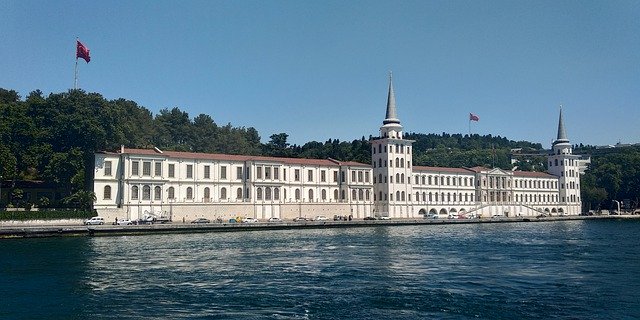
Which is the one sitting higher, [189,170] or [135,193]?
[189,170]

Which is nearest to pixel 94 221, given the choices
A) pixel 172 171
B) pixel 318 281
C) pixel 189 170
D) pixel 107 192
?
pixel 107 192

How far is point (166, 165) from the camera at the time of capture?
78.5m

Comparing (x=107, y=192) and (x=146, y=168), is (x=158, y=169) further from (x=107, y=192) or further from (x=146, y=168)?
(x=107, y=192)

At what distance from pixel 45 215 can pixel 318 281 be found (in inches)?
1902

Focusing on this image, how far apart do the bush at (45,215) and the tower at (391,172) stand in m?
47.5

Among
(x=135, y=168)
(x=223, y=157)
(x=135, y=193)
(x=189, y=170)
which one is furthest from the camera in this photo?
(x=223, y=157)

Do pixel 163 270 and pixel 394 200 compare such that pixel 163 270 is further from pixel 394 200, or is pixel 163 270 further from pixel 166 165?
pixel 394 200

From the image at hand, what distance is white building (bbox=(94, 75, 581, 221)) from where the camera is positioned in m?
76.1

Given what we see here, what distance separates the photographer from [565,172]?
130250mm

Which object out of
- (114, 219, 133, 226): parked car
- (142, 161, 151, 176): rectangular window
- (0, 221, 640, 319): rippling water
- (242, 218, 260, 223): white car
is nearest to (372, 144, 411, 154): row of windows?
(242, 218, 260, 223): white car

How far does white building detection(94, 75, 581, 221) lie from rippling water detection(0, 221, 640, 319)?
24584mm

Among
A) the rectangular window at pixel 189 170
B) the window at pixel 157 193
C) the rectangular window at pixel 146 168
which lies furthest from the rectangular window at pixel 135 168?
the rectangular window at pixel 189 170

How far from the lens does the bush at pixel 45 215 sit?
65.9 m

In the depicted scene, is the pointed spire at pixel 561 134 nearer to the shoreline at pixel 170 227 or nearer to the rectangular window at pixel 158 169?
the shoreline at pixel 170 227
